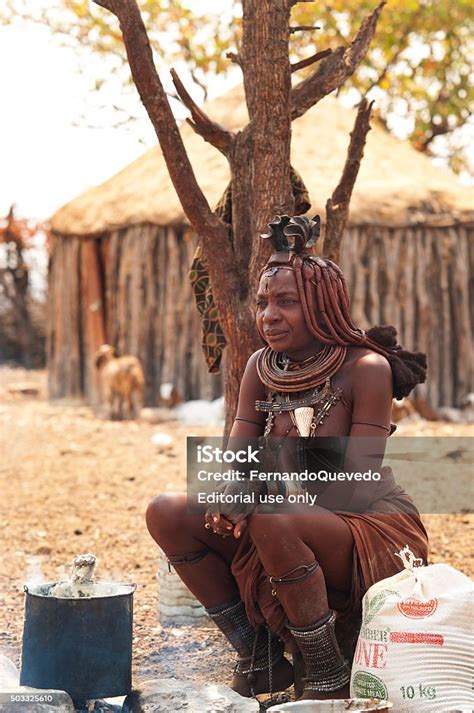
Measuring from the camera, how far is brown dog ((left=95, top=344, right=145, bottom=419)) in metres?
11.1

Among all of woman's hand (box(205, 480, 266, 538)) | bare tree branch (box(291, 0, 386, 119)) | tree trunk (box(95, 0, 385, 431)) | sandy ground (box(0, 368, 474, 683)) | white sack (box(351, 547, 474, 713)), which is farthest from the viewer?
bare tree branch (box(291, 0, 386, 119))

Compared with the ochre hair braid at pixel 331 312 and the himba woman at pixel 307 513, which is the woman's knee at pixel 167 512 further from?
the ochre hair braid at pixel 331 312

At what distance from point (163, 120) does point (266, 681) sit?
223cm

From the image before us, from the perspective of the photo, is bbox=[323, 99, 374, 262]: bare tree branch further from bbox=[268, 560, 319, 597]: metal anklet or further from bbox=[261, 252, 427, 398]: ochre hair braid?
bbox=[268, 560, 319, 597]: metal anklet

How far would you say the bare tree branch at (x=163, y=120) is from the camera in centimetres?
413

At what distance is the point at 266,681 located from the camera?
3395 mm

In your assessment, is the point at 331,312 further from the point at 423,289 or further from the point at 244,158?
the point at 423,289

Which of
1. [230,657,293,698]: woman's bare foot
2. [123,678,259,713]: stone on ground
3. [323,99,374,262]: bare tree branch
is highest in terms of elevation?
[323,99,374,262]: bare tree branch

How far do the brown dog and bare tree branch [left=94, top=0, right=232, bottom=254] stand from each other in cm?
693

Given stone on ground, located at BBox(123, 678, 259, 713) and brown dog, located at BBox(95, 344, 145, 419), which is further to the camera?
brown dog, located at BBox(95, 344, 145, 419)

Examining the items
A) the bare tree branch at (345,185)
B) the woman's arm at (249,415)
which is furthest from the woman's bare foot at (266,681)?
the bare tree branch at (345,185)

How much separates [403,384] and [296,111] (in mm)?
1745

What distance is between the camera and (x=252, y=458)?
3.39m

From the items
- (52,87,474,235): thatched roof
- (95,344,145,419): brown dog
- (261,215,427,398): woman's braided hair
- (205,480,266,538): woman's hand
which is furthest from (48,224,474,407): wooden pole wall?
(205,480,266,538): woman's hand
